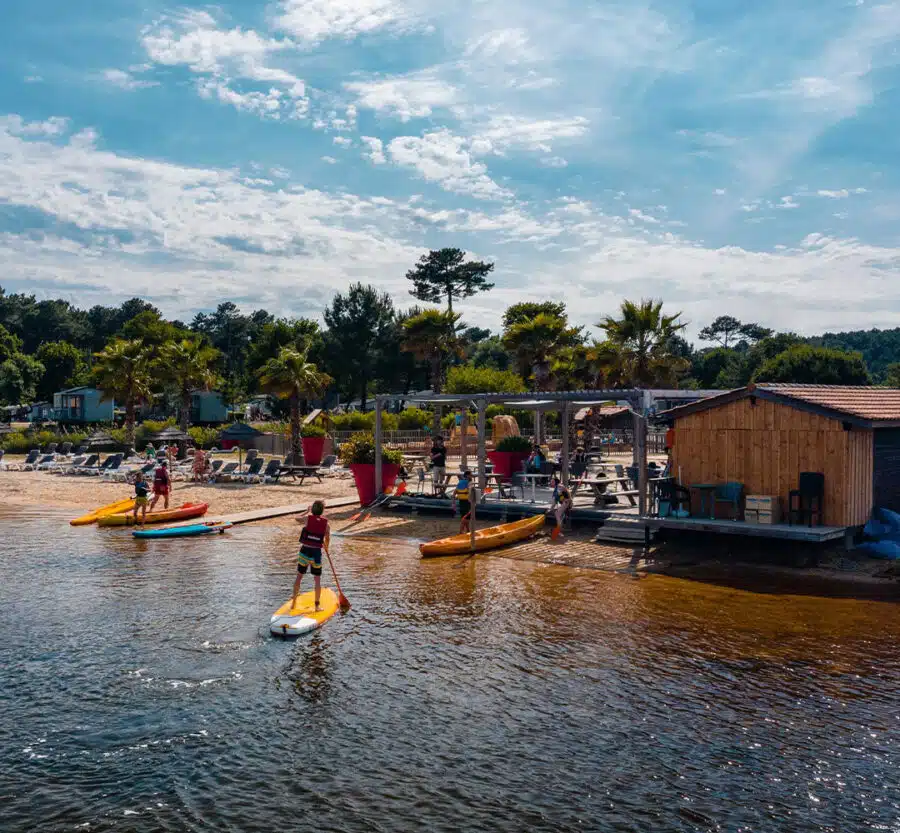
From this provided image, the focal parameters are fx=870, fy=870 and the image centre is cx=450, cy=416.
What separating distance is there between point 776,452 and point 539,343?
87.7ft

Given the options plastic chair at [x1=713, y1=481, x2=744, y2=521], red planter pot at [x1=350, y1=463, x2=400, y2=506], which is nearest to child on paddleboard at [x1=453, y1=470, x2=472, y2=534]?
red planter pot at [x1=350, y1=463, x2=400, y2=506]

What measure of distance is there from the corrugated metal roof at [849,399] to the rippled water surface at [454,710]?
4254 millimetres

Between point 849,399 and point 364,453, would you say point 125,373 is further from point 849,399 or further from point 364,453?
point 849,399

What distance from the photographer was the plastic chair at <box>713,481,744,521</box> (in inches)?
738

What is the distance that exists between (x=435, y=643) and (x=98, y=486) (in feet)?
85.3

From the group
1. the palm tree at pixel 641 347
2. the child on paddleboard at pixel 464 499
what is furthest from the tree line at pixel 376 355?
the child on paddleboard at pixel 464 499

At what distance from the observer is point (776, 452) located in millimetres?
18375

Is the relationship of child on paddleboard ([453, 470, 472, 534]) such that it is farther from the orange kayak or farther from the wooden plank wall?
the orange kayak

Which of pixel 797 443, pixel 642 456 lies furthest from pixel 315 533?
pixel 797 443

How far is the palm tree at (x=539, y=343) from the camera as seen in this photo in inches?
1751

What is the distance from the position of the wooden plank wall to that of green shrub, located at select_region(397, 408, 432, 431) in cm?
3358

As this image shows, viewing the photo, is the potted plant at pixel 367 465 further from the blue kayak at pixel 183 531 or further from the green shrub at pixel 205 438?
the green shrub at pixel 205 438

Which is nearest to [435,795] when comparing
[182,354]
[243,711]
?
[243,711]

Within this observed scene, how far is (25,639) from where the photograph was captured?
1354 centimetres
